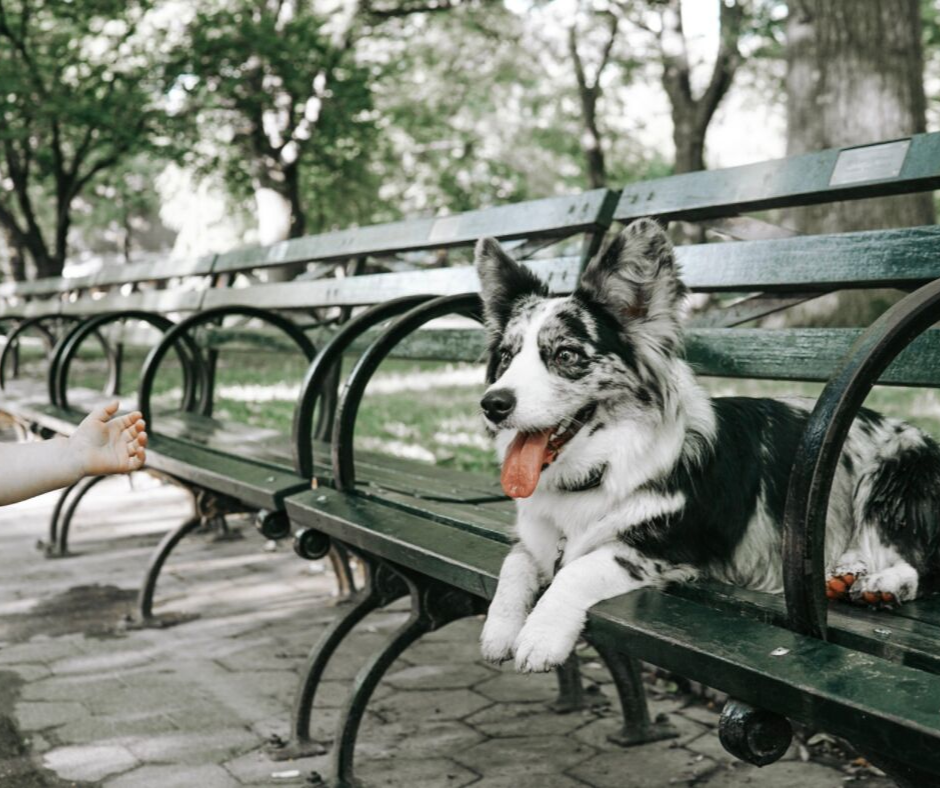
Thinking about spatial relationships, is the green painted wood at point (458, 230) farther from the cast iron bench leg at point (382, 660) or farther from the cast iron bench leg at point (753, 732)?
the cast iron bench leg at point (753, 732)

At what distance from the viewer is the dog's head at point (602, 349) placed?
233cm

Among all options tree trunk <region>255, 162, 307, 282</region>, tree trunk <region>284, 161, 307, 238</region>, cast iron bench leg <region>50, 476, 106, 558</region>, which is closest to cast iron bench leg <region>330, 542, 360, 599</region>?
cast iron bench leg <region>50, 476, 106, 558</region>

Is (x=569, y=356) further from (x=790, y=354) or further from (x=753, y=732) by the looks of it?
(x=753, y=732)

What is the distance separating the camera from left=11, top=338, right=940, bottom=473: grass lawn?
7012 mm

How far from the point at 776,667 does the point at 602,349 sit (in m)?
0.98

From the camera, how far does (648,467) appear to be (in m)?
2.36

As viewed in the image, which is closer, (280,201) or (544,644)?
(544,644)

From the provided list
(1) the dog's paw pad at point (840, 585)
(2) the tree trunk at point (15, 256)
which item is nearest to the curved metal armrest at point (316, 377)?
(1) the dog's paw pad at point (840, 585)

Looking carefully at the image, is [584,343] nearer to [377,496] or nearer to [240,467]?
[377,496]

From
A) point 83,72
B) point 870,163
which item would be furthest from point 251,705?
point 83,72

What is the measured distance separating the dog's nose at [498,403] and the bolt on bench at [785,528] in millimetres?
366

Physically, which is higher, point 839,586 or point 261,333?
point 261,333

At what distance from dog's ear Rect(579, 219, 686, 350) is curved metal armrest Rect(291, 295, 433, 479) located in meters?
1.10

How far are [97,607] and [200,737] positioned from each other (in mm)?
1658
